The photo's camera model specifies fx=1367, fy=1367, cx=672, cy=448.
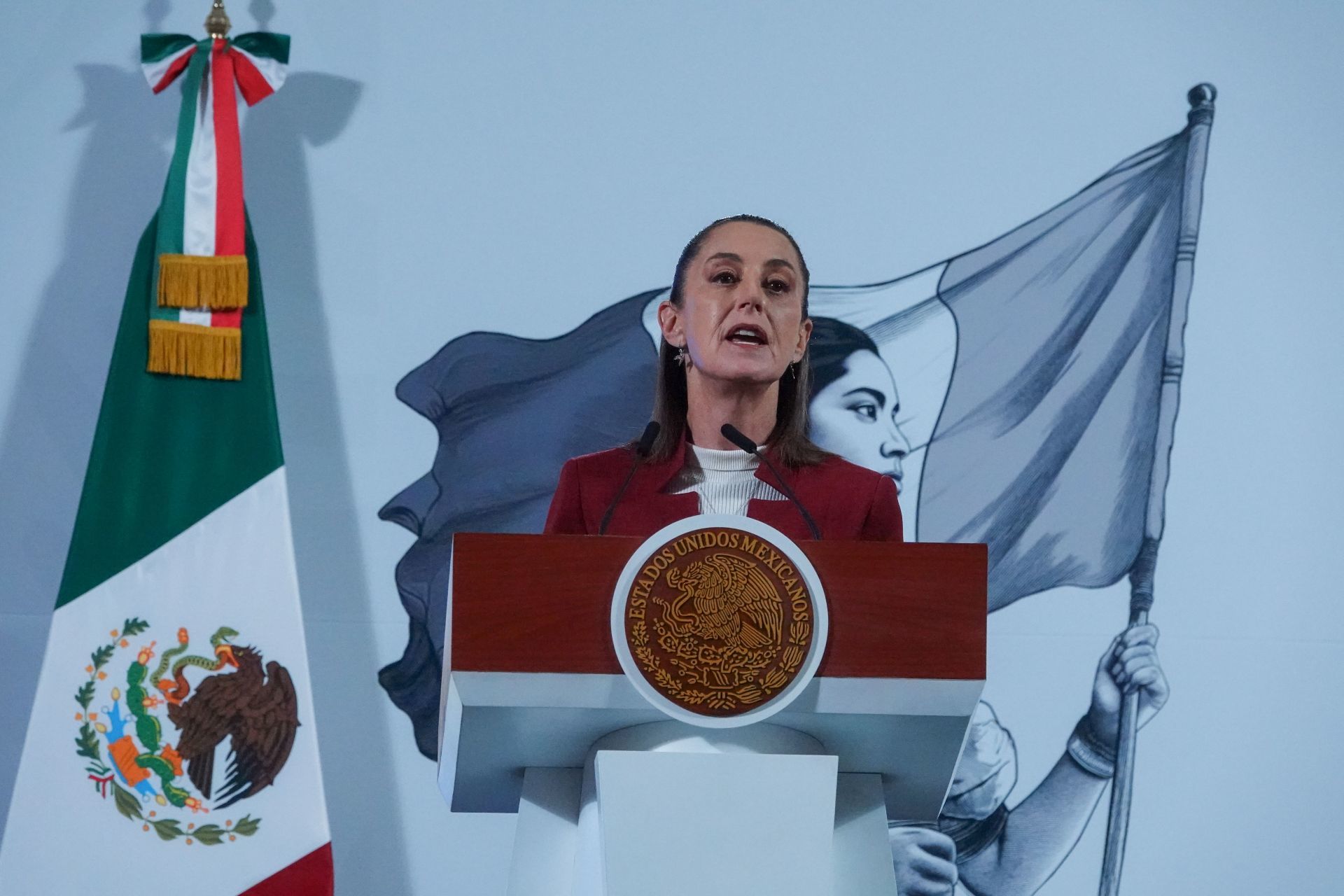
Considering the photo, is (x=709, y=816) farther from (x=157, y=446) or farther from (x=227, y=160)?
(x=227, y=160)

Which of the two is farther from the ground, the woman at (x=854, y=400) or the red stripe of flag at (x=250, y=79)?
the red stripe of flag at (x=250, y=79)

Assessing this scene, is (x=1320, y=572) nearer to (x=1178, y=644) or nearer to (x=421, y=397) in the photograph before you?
(x=1178, y=644)

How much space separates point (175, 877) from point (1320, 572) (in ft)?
8.45

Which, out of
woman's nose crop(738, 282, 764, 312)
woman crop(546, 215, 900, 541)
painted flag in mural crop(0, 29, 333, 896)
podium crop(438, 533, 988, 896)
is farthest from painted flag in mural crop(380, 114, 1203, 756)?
podium crop(438, 533, 988, 896)

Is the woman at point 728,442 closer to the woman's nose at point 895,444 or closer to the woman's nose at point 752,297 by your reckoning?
the woman's nose at point 752,297

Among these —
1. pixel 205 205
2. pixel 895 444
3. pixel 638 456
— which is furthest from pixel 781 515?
pixel 205 205

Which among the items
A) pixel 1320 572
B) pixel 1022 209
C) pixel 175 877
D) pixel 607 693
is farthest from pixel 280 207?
pixel 1320 572

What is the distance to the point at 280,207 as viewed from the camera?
127 inches

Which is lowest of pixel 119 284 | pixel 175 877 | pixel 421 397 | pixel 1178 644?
pixel 175 877

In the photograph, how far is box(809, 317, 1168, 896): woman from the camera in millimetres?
2967

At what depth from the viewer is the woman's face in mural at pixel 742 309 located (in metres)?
2.02

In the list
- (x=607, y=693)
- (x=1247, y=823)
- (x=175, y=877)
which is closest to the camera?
(x=607, y=693)

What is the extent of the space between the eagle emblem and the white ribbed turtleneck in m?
1.26

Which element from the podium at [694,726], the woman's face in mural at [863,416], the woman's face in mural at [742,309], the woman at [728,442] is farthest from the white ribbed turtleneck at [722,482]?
Result: the woman's face in mural at [863,416]
